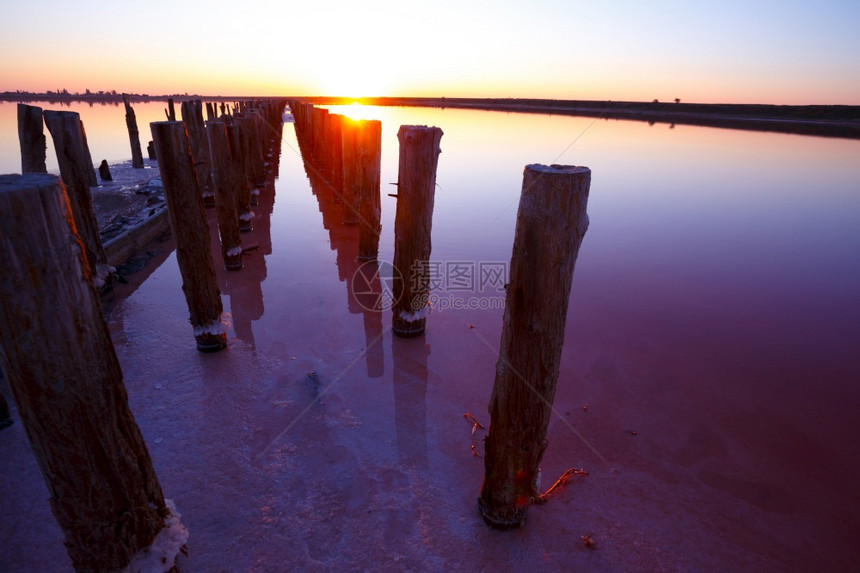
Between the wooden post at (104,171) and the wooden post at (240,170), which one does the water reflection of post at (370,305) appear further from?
the wooden post at (104,171)

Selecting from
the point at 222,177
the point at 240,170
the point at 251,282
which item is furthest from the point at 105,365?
the point at 240,170

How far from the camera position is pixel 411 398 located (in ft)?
14.1

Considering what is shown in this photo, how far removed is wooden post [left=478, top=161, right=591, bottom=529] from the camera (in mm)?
2328

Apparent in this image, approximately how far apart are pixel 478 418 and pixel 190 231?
11.6 feet

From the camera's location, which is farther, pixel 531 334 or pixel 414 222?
pixel 414 222

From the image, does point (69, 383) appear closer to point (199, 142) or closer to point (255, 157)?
point (199, 142)

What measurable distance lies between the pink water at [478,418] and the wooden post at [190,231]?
1.15 feet

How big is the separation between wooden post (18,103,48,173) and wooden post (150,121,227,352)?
3285 millimetres

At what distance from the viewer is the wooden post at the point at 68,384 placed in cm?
164

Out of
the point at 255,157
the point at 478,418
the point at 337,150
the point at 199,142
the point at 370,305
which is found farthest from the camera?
the point at 255,157

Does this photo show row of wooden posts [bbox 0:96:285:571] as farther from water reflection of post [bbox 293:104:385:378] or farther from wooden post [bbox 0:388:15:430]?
water reflection of post [bbox 293:104:385:378]

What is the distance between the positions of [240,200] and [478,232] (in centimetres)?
529

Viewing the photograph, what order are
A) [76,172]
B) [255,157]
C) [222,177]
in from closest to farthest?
1. [76,172]
2. [222,177]
3. [255,157]

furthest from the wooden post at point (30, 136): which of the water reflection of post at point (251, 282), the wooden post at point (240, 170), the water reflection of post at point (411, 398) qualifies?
the water reflection of post at point (411, 398)
